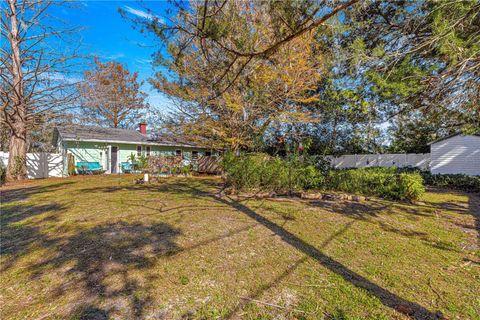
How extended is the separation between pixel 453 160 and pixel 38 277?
57.4 ft

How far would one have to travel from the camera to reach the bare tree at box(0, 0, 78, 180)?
10969 millimetres

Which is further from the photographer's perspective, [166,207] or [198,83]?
[198,83]

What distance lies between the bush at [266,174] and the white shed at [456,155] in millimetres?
10425

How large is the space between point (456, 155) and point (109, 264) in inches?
666

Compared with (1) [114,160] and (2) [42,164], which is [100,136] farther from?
(2) [42,164]

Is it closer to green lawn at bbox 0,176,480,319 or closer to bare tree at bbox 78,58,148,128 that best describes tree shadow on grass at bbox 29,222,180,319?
green lawn at bbox 0,176,480,319

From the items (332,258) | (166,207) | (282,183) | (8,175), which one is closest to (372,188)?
(282,183)

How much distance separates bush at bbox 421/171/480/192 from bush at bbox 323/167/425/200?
4344 mm

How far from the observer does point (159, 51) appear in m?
3.41

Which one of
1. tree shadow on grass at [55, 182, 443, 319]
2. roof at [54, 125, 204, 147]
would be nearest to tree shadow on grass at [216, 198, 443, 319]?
tree shadow on grass at [55, 182, 443, 319]

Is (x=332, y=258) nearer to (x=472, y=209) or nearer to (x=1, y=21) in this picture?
(x=472, y=209)

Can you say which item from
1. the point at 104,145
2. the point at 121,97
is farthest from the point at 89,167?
the point at 121,97

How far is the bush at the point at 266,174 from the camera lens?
23.1ft

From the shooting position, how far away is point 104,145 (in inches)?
634
